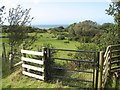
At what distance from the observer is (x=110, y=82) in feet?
29.9

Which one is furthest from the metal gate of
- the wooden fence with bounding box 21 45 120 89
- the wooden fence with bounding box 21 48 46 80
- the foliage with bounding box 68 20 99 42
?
the foliage with bounding box 68 20 99 42

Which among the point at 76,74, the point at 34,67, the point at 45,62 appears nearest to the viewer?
the point at 45,62

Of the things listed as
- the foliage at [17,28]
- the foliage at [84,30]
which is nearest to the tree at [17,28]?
the foliage at [17,28]

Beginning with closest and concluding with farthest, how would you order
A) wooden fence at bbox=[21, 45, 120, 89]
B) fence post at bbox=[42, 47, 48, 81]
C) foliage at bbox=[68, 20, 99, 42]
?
1. wooden fence at bbox=[21, 45, 120, 89]
2. fence post at bbox=[42, 47, 48, 81]
3. foliage at bbox=[68, 20, 99, 42]

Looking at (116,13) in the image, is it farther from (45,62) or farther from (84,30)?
(84,30)

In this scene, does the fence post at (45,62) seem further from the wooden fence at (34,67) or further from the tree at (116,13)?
the tree at (116,13)

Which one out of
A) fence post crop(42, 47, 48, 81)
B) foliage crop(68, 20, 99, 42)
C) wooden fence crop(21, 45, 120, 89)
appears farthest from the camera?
foliage crop(68, 20, 99, 42)

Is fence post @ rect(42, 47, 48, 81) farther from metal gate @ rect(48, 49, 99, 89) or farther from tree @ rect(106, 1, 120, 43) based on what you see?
tree @ rect(106, 1, 120, 43)

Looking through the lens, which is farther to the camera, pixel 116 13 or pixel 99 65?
pixel 116 13

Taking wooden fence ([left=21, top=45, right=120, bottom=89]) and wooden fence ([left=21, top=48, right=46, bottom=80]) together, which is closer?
wooden fence ([left=21, top=45, right=120, bottom=89])

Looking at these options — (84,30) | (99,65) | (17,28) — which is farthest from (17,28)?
(84,30)

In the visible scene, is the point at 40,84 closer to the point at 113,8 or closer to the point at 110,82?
the point at 110,82

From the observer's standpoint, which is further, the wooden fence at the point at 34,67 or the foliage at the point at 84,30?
the foliage at the point at 84,30

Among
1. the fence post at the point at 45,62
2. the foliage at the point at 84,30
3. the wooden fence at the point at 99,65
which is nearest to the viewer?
the wooden fence at the point at 99,65
